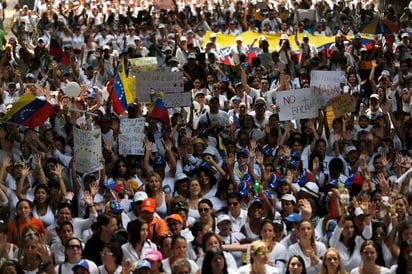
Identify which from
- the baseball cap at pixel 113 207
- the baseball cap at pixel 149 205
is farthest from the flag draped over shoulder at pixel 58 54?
the baseball cap at pixel 149 205

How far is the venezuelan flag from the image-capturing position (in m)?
13.9

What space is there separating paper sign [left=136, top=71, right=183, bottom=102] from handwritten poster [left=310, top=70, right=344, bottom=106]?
1890 mm

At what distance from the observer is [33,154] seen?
43.0ft

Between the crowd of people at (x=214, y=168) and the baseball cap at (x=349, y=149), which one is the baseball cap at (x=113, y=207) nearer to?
the crowd of people at (x=214, y=168)

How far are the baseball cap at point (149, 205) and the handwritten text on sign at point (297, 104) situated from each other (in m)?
3.85

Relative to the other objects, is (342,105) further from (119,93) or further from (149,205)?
(149,205)

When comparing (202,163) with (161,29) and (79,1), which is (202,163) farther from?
(79,1)

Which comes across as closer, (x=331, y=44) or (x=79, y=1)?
(x=331, y=44)

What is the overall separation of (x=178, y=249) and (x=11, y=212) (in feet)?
9.08

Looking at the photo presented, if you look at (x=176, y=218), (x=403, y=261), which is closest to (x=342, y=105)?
(x=176, y=218)

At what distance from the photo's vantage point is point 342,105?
580 inches

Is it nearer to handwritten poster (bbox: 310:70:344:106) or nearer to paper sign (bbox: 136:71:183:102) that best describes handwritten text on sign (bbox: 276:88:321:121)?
handwritten poster (bbox: 310:70:344:106)

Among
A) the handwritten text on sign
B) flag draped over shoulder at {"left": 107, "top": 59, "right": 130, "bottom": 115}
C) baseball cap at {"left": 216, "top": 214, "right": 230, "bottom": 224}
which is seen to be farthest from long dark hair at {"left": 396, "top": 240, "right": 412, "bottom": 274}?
flag draped over shoulder at {"left": 107, "top": 59, "right": 130, "bottom": 115}

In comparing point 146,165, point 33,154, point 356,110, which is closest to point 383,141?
point 356,110
